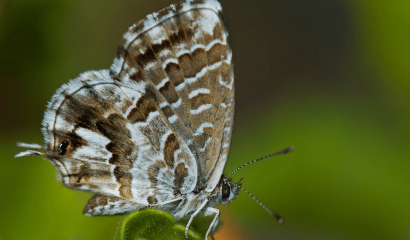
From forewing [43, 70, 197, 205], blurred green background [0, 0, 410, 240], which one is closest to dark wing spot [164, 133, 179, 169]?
forewing [43, 70, 197, 205]

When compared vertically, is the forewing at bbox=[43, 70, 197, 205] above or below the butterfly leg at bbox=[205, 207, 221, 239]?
above

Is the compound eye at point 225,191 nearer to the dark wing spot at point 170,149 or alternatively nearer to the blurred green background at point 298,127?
the blurred green background at point 298,127

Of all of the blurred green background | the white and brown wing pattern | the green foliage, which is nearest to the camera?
the green foliage

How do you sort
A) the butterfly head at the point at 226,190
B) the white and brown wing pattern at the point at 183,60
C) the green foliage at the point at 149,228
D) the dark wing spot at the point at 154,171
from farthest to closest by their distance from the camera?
the butterfly head at the point at 226,190 < the dark wing spot at the point at 154,171 < the white and brown wing pattern at the point at 183,60 < the green foliage at the point at 149,228

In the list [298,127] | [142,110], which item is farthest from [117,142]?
[298,127]

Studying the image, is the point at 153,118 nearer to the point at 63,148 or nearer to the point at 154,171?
the point at 154,171

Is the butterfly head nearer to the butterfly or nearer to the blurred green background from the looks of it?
the butterfly

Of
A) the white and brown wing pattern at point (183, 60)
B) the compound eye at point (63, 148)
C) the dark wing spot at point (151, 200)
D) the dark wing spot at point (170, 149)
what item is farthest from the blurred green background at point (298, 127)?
the white and brown wing pattern at point (183, 60)
